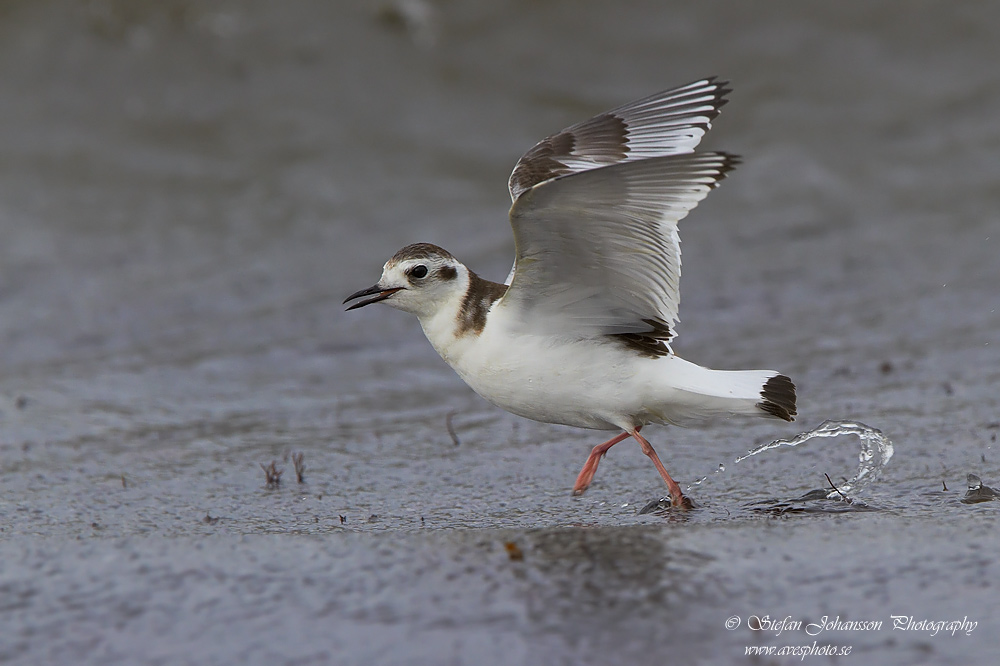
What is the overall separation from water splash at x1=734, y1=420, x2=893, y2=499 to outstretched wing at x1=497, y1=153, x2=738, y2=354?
796 mm

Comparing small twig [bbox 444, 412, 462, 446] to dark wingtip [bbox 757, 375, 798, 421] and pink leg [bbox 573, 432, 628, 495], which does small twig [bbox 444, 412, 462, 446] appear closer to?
pink leg [bbox 573, 432, 628, 495]

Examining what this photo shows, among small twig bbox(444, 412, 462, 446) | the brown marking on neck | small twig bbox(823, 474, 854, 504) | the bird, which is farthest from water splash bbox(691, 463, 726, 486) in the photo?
small twig bbox(444, 412, 462, 446)

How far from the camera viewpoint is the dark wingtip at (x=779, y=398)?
4.77 meters

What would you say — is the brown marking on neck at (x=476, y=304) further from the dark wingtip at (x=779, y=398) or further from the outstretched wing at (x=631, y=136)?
the dark wingtip at (x=779, y=398)

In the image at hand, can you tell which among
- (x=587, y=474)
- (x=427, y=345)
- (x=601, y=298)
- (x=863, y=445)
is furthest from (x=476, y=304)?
(x=427, y=345)

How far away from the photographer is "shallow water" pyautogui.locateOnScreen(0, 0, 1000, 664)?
131 inches

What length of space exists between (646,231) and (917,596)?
6.25ft

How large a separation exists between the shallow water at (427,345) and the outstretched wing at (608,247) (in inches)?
30.4

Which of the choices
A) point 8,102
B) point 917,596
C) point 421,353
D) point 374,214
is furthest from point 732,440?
point 8,102

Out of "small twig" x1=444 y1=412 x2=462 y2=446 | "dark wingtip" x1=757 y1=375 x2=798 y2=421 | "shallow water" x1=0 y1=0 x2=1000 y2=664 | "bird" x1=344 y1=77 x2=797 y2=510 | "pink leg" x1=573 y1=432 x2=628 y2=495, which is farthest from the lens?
"small twig" x1=444 y1=412 x2=462 y2=446

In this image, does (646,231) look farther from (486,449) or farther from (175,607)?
(175,607)

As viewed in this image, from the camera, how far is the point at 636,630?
3094 mm

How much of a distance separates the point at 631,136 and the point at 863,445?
5.88 ft

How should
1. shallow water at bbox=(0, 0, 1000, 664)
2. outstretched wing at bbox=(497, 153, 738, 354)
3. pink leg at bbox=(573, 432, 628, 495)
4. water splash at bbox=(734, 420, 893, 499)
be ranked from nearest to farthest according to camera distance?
1. shallow water at bbox=(0, 0, 1000, 664)
2. outstretched wing at bbox=(497, 153, 738, 354)
3. water splash at bbox=(734, 420, 893, 499)
4. pink leg at bbox=(573, 432, 628, 495)
